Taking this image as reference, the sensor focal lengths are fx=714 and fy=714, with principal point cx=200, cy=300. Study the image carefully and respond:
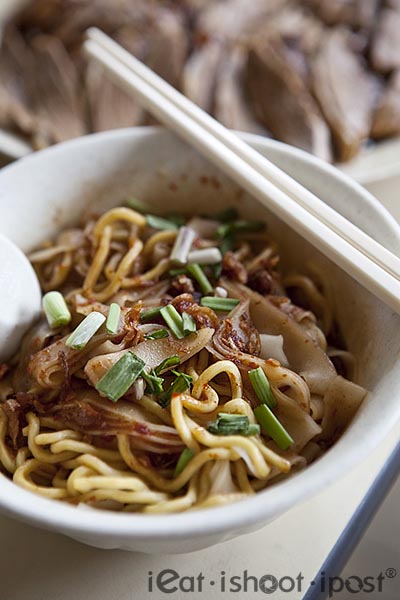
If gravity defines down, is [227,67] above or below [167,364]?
above

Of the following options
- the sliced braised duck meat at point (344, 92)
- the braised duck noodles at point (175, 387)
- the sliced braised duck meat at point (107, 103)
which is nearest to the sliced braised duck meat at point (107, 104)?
the sliced braised duck meat at point (107, 103)

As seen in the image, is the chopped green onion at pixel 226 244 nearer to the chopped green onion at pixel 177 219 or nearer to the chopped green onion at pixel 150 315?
the chopped green onion at pixel 177 219

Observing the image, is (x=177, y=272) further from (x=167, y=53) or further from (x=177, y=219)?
(x=167, y=53)

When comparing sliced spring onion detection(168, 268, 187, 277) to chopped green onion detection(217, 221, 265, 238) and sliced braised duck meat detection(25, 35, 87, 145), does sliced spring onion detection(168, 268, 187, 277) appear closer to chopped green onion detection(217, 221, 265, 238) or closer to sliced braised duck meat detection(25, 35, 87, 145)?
chopped green onion detection(217, 221, 265, 238)

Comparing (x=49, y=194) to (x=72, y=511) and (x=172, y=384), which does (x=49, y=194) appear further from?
(x=72, y=511)

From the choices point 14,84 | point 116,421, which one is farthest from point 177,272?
point 14,84

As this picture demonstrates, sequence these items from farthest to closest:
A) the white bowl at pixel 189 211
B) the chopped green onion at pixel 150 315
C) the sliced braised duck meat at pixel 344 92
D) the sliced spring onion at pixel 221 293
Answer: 1. the sliced braised duck meat at pixel 344 92
2. the sliced spring onion at pixel 221 293
3. the chopped green onion at pixel 150 315
4. the white bowl at pixel 189 211
